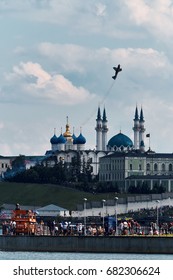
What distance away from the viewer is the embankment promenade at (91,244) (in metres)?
88.9

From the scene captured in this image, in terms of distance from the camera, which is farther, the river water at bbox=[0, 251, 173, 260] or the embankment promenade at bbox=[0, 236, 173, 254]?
the embankment promenade at bbox=[0, 236, 173, 254]

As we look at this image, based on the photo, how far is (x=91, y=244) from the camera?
91.2m

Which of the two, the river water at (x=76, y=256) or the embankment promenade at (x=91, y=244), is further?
the embankment promenade at (x=91, y=244)

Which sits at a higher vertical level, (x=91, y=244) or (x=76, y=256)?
(x=91, y=244)

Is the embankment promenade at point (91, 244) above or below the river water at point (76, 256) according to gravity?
above

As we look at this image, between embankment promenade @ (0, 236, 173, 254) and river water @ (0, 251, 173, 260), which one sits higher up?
embankment promenade @ (0, 236, 173, 254)

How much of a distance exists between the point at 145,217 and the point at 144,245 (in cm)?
10070

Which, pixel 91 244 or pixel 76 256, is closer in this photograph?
pixel 76 256

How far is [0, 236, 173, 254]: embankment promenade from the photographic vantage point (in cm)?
8888
